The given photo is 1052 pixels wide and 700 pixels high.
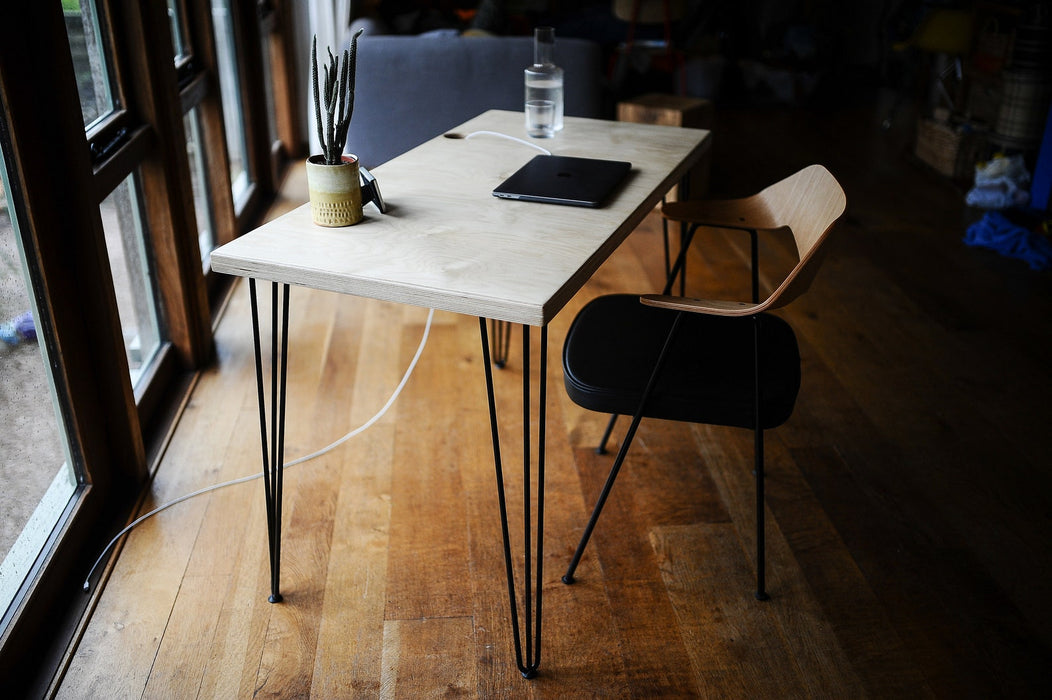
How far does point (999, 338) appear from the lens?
2.98m

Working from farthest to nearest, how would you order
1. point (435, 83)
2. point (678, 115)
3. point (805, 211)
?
1. point (678, 115)
2. point (435, 83)
3. point (805, 211)

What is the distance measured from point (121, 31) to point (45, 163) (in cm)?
65

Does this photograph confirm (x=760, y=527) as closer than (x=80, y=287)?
Yes

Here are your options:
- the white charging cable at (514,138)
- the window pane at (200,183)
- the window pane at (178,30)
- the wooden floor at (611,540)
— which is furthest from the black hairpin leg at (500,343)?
the window pane at (178,30)

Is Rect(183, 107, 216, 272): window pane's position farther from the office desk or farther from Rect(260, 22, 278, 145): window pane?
the office desk

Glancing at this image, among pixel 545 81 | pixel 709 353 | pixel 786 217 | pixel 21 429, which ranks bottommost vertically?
pixel 21 429

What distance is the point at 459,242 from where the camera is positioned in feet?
4.84

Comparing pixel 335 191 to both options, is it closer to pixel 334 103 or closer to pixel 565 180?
pixel 334 103


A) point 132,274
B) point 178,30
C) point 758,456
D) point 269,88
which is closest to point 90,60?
point 132,274

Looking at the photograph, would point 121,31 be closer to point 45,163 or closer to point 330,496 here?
point 45,163

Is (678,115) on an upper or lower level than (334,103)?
lower

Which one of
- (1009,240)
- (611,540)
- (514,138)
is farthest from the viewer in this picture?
(1009,240)

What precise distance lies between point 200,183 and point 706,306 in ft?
7.88

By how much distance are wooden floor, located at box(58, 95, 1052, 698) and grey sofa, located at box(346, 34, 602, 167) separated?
71 cm
